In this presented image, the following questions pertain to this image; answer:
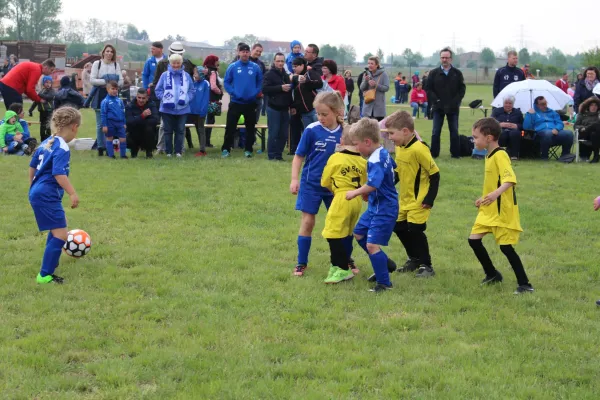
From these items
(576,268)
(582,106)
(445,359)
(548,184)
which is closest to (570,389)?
(445,359)

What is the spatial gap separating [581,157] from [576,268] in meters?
8.62

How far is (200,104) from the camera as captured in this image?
14539 mm

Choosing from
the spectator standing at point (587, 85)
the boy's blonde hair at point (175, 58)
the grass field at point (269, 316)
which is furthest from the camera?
the spectator standing at point (587, 85)

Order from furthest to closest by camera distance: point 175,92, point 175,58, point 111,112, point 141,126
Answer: point 141,126 < point 175,58 < point 175,92 < point 111,112

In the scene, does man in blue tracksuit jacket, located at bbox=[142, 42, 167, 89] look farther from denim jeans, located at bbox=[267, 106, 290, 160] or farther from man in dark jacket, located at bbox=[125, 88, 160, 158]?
denim jeans, located at bbox=[267, 106, 290, 160]

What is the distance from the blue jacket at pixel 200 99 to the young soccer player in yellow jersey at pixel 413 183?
8052 mm

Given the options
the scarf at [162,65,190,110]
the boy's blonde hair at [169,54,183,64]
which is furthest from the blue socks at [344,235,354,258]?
the boy's blonde hair at [169,54,183,64]

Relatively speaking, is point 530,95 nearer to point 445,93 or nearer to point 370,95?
point 445,93

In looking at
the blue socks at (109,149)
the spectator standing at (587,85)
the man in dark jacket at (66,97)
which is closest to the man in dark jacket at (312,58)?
the blue socks at (109,149)

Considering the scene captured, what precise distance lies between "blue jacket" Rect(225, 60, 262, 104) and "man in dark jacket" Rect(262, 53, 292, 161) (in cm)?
23

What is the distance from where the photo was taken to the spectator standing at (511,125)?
1466 cm

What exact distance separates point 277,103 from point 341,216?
747 centimetres

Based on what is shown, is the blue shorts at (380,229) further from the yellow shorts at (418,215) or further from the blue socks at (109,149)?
the blue socks at (109,149)

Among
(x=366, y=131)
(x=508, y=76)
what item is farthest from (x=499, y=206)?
(x=508, y=76)
